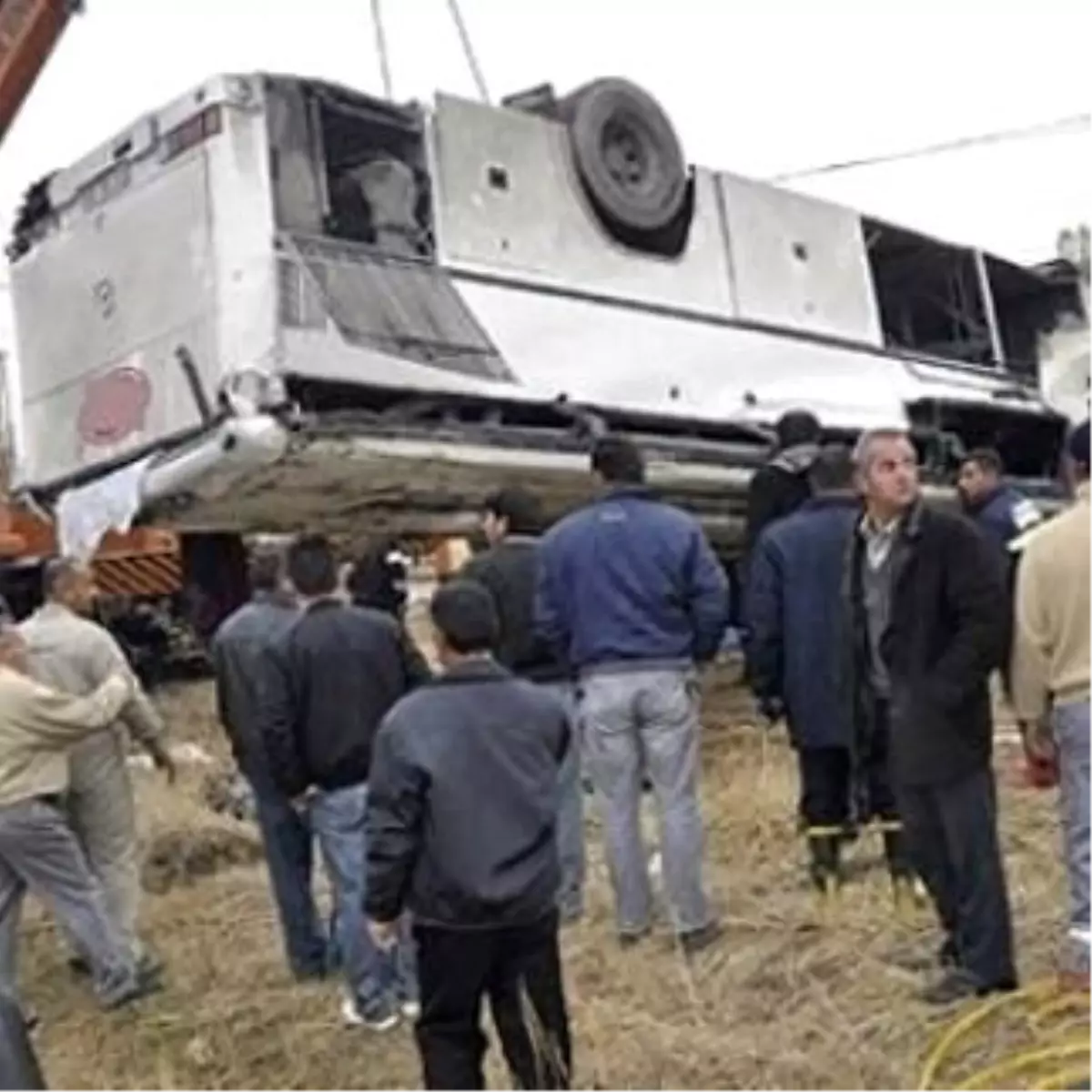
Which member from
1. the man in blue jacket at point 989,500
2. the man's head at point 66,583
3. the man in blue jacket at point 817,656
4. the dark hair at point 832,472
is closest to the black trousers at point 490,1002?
the man in blue jacket at point 817,656

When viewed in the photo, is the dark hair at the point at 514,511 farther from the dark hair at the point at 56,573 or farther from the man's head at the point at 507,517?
the dark hair at the point at 56,573

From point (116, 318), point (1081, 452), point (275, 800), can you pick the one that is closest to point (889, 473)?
point (1081, 452)

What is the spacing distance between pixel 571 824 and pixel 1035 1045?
2200 mm

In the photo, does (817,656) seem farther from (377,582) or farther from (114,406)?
(114,406)

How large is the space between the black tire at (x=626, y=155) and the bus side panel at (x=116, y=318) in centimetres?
195

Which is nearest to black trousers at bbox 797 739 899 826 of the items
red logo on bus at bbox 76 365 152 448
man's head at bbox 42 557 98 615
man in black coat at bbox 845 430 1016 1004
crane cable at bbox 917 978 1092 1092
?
man in black coat at bbox 845 430 1016 1004

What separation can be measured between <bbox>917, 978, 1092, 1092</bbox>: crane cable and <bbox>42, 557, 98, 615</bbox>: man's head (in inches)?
137

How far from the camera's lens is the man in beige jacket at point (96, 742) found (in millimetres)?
7020

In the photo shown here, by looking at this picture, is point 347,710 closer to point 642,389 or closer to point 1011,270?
point 642,389

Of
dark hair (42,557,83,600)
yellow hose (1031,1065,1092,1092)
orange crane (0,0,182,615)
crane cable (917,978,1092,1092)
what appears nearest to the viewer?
yellow hose (1031,1065,1092,1092)

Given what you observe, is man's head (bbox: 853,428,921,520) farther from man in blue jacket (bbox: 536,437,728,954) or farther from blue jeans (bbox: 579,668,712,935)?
blue jeans (bbox: 579,668,712,935)

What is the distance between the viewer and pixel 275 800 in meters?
6.55

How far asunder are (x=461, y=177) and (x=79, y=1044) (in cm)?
407

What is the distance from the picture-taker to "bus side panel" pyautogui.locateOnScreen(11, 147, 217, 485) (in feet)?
27.5
